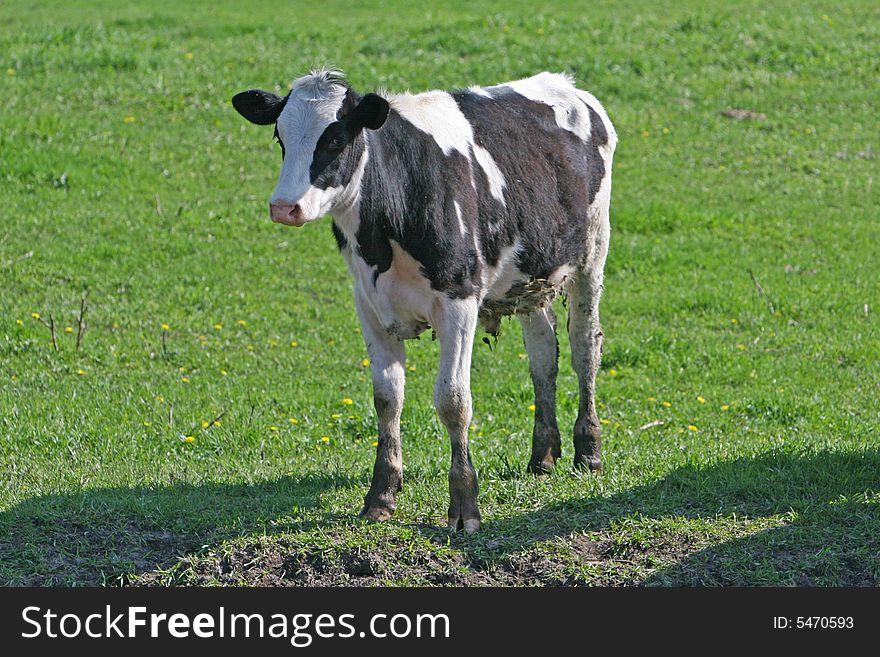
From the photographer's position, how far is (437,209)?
7.54 meters

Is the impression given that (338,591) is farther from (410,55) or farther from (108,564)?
(410,55)

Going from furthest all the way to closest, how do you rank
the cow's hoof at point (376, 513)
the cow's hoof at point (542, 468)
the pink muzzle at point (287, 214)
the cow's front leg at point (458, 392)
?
the cow's hoof at point (542, 468) → the cow's hoof at point (376, 513) → the cow's front leg at point (458, 392) → the pink muzzle at point (287, 214)

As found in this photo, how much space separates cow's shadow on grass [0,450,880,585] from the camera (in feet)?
22.8

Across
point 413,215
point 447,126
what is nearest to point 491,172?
point 447,126

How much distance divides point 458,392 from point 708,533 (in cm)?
167

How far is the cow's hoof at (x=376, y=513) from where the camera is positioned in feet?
25.5

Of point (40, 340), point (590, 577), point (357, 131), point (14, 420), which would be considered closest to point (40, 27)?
point (40, 340)

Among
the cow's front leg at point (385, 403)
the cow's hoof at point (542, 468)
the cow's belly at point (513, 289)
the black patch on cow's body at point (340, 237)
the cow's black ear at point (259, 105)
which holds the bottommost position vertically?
the cow's hoof at point (542, 468)

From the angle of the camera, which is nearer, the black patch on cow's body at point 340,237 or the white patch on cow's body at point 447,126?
the black patch on cow's body at point 340,237

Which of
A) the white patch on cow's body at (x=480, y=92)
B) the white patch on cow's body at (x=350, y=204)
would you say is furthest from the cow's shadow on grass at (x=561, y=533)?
the white patch on cow's body at (x=480, y=92)

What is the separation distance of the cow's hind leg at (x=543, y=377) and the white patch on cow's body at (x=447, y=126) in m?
1.54

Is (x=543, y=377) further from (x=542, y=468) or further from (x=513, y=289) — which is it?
(x=513, y=289)

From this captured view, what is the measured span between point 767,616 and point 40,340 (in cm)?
783

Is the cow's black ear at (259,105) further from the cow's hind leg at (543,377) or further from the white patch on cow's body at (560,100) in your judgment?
the cow's hind leg at (543,377)
